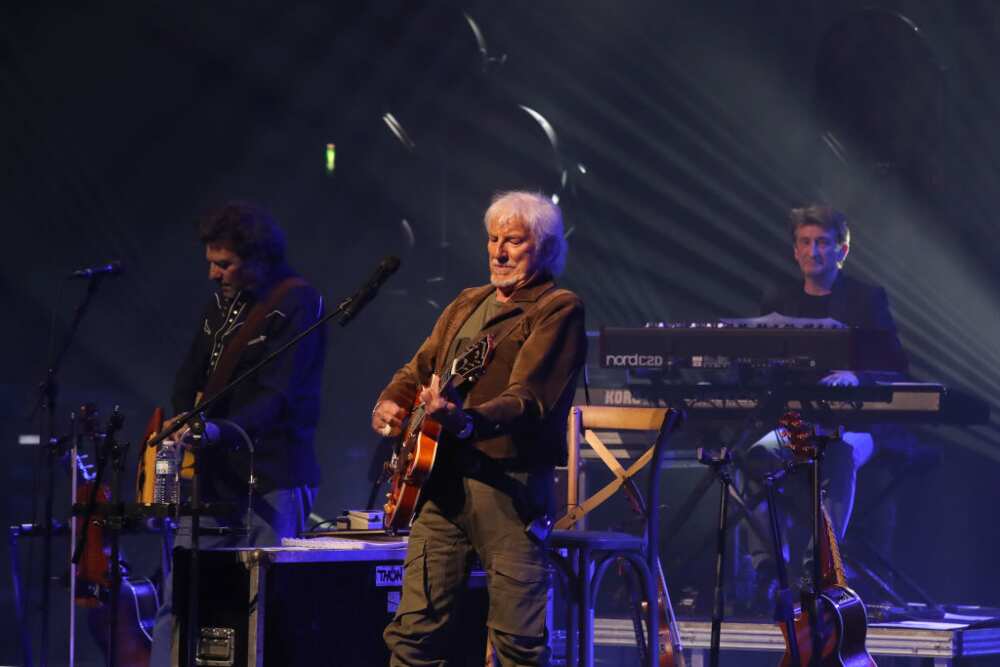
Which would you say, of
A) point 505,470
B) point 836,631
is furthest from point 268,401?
point 836,631

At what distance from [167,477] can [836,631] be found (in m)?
2.28

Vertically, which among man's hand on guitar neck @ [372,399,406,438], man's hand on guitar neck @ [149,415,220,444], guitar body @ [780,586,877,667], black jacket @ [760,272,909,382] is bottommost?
guitar body @ [780,586,877,667]

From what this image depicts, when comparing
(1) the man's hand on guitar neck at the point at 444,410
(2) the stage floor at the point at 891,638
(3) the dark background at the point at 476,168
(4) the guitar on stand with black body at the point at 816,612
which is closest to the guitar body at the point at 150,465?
(1) the man's hand on guitar neck at the point at 444,410

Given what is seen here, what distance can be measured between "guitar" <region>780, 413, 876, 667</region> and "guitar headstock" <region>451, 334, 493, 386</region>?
51.4 inches

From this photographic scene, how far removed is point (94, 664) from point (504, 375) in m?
3.98

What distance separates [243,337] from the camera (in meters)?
4.60

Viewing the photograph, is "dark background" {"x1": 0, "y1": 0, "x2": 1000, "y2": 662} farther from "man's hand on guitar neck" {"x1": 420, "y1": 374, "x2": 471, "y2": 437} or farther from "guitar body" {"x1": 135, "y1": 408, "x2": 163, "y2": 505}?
"man's hand on guitar neck" {"x1": 420, "y1": 374, "x2": 471, "y2": 437}

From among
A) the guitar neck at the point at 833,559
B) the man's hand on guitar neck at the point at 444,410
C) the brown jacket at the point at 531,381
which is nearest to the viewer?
the man's hand on guitar neck at the point at 444,410

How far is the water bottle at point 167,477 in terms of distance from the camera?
176 inches

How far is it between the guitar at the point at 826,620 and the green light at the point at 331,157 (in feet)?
15.0

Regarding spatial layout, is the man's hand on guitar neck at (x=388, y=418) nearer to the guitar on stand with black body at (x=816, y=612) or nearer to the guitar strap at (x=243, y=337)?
the guitar strap at (x=243, y=337)

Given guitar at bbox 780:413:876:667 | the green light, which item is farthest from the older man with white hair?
the green light

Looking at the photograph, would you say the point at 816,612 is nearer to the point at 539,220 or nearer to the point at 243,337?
the point at 539,220

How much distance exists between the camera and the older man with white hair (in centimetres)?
370
